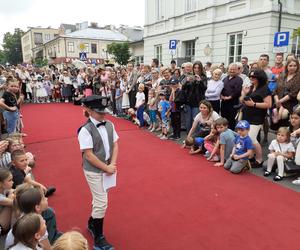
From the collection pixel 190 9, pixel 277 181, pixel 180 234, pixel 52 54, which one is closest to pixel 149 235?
pixel 180 234

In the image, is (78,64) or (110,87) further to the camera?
(78,64)

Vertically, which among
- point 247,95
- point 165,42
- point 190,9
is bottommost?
point 247,95

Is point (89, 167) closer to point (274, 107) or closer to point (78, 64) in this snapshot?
point (274, 107)

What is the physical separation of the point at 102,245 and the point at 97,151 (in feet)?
3.44

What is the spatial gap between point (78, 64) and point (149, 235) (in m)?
19.4

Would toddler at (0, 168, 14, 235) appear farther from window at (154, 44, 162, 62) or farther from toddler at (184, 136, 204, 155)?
window at (154, 44, 162, 62)

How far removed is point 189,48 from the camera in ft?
66.3

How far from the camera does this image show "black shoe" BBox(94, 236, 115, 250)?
3.13 m

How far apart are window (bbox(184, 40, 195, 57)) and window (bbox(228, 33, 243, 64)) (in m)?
3.50

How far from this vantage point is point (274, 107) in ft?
20.5

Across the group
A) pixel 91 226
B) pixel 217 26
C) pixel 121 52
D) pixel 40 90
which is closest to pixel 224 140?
pixel 91 226

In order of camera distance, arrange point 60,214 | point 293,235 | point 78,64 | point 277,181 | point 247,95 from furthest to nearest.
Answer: point 78,64
point 247,95
point 277,181
point 60,214
point 293,235

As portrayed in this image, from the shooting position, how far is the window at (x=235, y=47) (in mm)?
16047

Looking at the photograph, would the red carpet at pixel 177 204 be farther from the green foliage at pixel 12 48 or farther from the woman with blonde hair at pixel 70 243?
the green foliage at pixel 12 48
